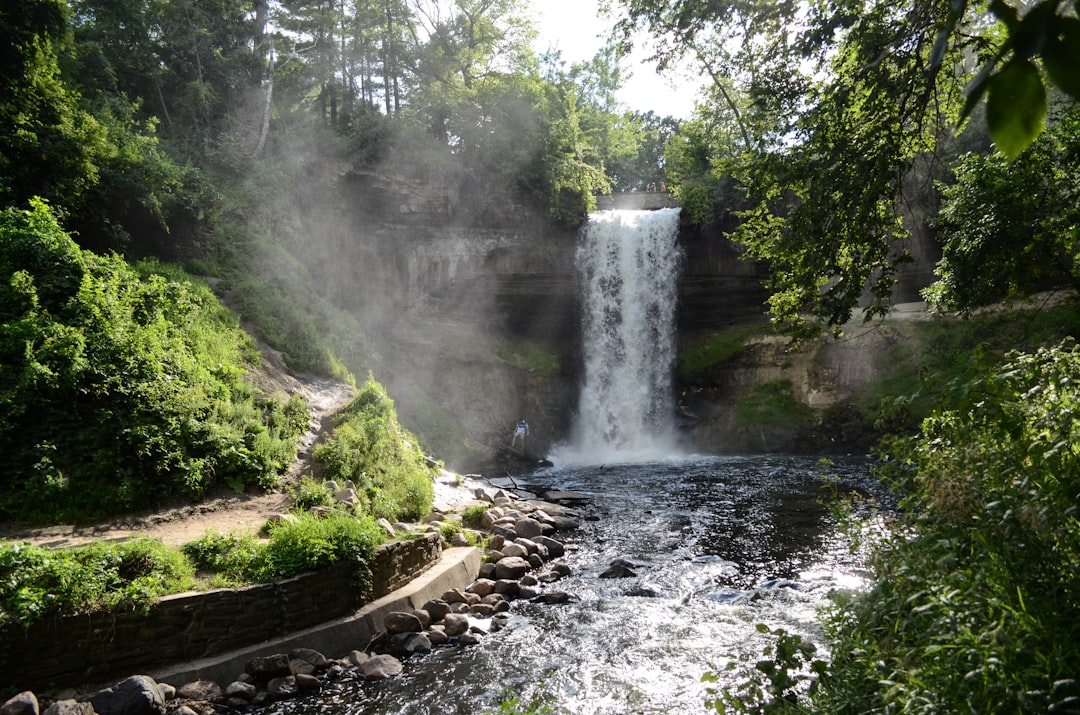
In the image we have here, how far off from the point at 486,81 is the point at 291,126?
9148mm

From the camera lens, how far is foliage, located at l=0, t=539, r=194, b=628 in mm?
5367

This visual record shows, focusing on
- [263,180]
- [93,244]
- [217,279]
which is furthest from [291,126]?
[93,244]

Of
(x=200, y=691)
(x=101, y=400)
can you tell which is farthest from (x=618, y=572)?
(x=101, y=400)

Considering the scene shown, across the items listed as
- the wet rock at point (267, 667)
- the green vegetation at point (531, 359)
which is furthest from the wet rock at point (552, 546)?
the green vegetation at point (531, 359)

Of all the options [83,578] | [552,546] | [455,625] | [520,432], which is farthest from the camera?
[520,432]

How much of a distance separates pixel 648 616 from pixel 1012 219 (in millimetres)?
8528

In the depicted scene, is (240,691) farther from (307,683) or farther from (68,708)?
(68,708)

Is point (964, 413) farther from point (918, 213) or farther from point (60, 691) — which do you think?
point (918, 213)

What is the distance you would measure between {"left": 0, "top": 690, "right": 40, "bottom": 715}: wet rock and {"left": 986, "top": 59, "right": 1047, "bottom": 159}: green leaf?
22.9 feet

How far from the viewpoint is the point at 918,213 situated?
2317 centimetres

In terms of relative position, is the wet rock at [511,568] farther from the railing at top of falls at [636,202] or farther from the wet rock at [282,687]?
the railing at top of falls at [636,202]

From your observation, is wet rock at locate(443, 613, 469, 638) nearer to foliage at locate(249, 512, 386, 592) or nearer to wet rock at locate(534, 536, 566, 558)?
foliage at locate(249, 512, 386, 592)

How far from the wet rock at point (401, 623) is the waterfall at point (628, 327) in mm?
19036

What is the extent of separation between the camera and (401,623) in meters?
7.45
